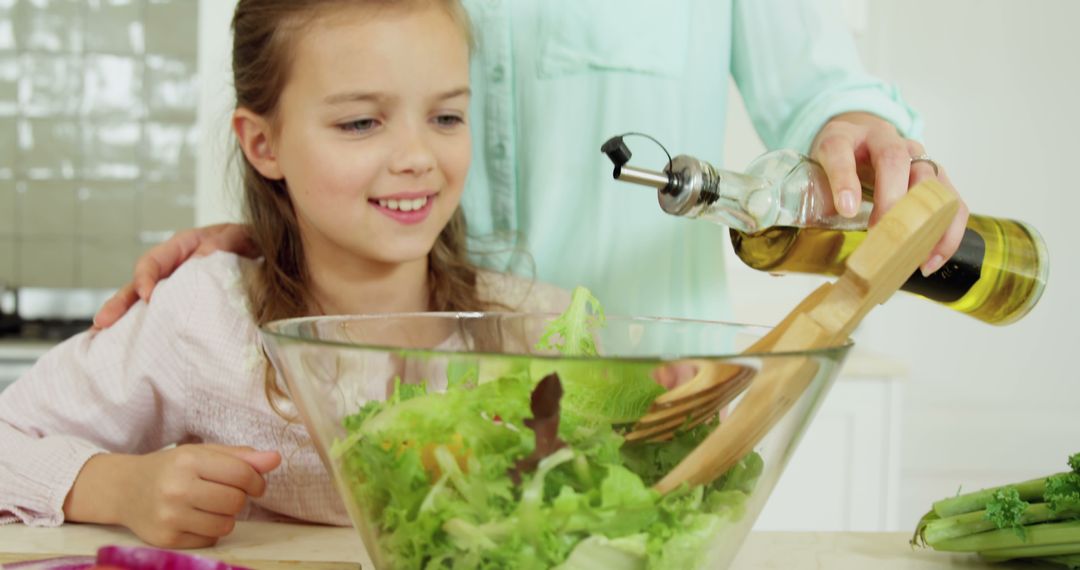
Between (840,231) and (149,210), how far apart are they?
9.03 ft

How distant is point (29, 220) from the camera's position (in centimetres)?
331

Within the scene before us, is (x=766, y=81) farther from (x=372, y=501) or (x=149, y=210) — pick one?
(x=149, y=210)

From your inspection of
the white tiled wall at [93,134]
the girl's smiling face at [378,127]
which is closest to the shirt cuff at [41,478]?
the girl's smiling face at [378,127]

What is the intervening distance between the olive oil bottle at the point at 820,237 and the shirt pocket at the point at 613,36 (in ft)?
1.81

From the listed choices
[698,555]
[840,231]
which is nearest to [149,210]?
[840,231]

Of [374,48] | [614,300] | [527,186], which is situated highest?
[374,48]

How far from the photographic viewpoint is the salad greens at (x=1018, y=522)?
2.59ft

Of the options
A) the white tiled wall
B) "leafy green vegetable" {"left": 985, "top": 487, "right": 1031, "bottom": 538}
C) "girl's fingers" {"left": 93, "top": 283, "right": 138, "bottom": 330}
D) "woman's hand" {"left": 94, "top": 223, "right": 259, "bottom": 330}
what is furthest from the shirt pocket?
the white tiled wall

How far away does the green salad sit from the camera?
58 centimetres

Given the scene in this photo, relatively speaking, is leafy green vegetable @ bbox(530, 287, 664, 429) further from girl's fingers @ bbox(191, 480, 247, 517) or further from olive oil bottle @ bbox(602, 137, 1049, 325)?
girl's fingers @ bbox(191, 480, 247, 517)

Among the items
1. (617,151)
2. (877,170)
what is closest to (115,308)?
(617,151)

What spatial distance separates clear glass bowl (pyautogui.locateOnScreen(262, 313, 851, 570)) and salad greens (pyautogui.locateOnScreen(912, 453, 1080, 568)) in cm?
23

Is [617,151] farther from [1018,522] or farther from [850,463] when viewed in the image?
[850,463]

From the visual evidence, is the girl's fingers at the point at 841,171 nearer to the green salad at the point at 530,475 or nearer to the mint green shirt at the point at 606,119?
the green salad at the point at 530,475
